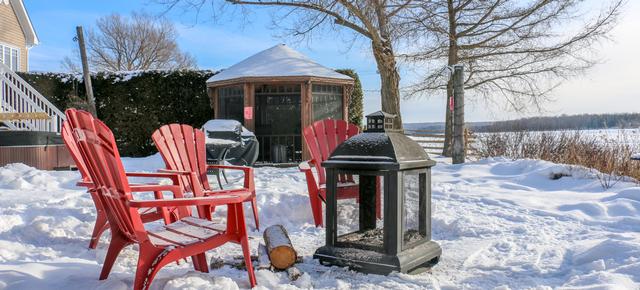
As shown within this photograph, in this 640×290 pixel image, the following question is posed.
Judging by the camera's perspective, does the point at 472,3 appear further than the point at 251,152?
Yes

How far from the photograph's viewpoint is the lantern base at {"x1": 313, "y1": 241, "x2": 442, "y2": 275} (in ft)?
9.26

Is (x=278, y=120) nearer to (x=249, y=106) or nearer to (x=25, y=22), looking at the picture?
(x=249, y=106)

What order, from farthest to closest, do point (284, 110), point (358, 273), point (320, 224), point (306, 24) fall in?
point (306, 24)
point (284, 110)
point (320, 224)
point (358, 273)

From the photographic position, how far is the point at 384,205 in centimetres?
284

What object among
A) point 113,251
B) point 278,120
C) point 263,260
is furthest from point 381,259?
point 278,120

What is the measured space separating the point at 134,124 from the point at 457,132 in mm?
8188

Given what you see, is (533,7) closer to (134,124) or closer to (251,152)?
(251,152)

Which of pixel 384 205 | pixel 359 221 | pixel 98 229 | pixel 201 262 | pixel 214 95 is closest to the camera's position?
pixel 201 262

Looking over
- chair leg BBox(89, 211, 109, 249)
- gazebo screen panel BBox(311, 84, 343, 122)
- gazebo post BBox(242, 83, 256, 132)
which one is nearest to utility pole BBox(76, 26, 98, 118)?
gazebo post BBox(242, 83, 256, 132)

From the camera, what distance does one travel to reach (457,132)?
9.37m

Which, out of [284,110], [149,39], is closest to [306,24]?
[284,110]

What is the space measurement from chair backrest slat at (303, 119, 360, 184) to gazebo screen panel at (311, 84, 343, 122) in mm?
5464

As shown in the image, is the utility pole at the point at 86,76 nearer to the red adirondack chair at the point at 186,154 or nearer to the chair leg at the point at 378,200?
the red adirondack chair at the point at 186,154

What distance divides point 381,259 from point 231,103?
331 inches
